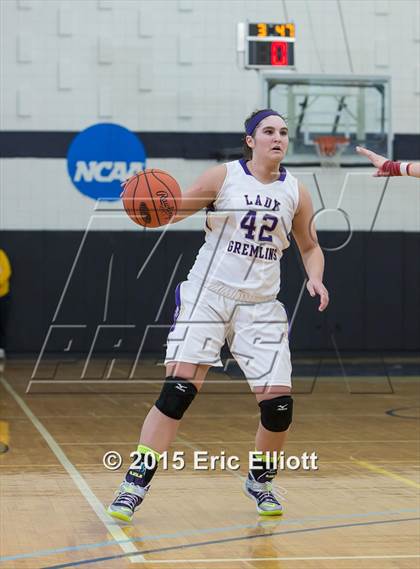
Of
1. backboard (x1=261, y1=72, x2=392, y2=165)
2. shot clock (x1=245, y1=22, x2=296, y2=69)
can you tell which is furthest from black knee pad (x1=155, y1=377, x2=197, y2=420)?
backboard (x1=261, y1=72, x2=392, y2=165)

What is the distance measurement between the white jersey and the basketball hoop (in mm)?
11475

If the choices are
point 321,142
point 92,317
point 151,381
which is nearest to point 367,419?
point 151,381

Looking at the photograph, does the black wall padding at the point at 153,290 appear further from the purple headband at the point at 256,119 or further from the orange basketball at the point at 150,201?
the orange basketball at the point at 150,201

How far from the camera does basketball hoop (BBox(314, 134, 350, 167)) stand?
17.8 meters

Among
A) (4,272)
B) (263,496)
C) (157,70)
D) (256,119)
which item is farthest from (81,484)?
(157,70)

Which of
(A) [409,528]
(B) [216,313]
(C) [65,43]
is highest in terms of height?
(C) [65,43]

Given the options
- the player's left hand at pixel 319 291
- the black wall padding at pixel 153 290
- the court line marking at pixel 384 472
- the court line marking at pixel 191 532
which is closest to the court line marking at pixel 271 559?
the court line marking at pixel 191 532

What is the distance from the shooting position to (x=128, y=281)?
19047mm

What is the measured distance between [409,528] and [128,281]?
1317cm

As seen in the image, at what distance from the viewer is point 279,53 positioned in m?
15.8

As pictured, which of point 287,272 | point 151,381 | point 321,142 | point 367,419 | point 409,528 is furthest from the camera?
point 287,272

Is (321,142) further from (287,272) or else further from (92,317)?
Result: (92,317)

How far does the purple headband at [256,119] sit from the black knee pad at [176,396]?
1413 millimetres

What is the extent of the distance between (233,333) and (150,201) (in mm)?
835
